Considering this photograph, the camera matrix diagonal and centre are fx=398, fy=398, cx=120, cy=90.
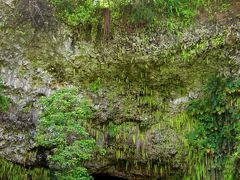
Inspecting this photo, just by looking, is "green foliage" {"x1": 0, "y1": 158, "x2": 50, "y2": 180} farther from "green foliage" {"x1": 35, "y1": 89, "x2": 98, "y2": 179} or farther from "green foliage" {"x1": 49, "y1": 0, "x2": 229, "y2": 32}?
"green foliage" {"x1": 49, "y1": 0, "x2": 229, "y2": 32}

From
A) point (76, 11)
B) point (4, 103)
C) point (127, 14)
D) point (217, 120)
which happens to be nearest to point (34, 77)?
point (4, 103)

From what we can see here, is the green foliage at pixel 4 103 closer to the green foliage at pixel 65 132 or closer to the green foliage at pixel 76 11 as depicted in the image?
the green foliage at pixel 65 132

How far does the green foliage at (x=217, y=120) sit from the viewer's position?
316 inches

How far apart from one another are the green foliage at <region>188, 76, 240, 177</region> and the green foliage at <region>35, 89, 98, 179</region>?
Result: 2.69 metres

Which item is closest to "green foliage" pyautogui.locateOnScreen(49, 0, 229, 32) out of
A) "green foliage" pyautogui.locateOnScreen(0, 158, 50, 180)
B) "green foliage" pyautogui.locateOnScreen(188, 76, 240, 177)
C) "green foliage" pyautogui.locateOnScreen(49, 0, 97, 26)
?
"green foliage" pyautogui.locateOnScreen(49, 0, 97, 26)

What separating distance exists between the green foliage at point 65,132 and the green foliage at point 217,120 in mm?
2690

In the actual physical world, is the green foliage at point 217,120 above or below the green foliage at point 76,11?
below

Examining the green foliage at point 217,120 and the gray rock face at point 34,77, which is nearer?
the green foliage at point 217,120

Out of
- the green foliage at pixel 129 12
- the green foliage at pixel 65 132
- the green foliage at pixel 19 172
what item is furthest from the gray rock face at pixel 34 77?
the green foliage at pixel 65 132

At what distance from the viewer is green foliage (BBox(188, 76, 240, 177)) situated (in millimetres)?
8016

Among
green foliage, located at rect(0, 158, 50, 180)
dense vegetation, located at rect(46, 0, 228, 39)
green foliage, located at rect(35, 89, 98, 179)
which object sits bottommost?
green foliage, located at rect(0, 158, 50, 180)

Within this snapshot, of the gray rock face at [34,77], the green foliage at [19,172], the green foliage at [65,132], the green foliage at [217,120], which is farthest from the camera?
the green foliage at [19,172]

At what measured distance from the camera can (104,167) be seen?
347 inches

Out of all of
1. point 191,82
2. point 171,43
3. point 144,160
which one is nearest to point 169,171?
point 144,160
